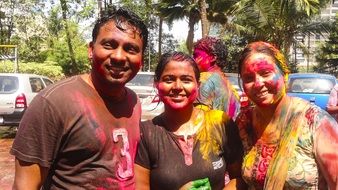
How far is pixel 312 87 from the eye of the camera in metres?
11.0

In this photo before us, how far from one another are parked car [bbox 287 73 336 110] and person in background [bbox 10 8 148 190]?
8.78m

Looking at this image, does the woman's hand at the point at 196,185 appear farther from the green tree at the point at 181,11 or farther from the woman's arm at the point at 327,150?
the green tree at the point at 181,11

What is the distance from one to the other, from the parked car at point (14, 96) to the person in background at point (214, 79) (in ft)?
24.1

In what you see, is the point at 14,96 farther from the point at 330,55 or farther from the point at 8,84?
the point at 330,55

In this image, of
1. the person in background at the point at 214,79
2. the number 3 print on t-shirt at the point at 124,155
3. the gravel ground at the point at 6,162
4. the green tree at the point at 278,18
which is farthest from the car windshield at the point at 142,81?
the number 3 print on t-shirt at the point at 124,155

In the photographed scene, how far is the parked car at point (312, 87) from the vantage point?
10586 mm

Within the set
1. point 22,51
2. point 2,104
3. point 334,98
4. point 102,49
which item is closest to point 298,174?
point 102,49

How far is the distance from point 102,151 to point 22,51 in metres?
36.6

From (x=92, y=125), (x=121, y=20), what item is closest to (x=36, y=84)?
(x=121, y=20)

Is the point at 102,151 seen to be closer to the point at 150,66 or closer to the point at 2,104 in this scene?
the point at 2,104

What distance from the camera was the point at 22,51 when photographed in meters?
36.7

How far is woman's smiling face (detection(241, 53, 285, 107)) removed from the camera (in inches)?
96.0

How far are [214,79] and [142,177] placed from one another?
1.53 m

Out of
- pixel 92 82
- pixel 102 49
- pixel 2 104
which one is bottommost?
pixel 2 104
